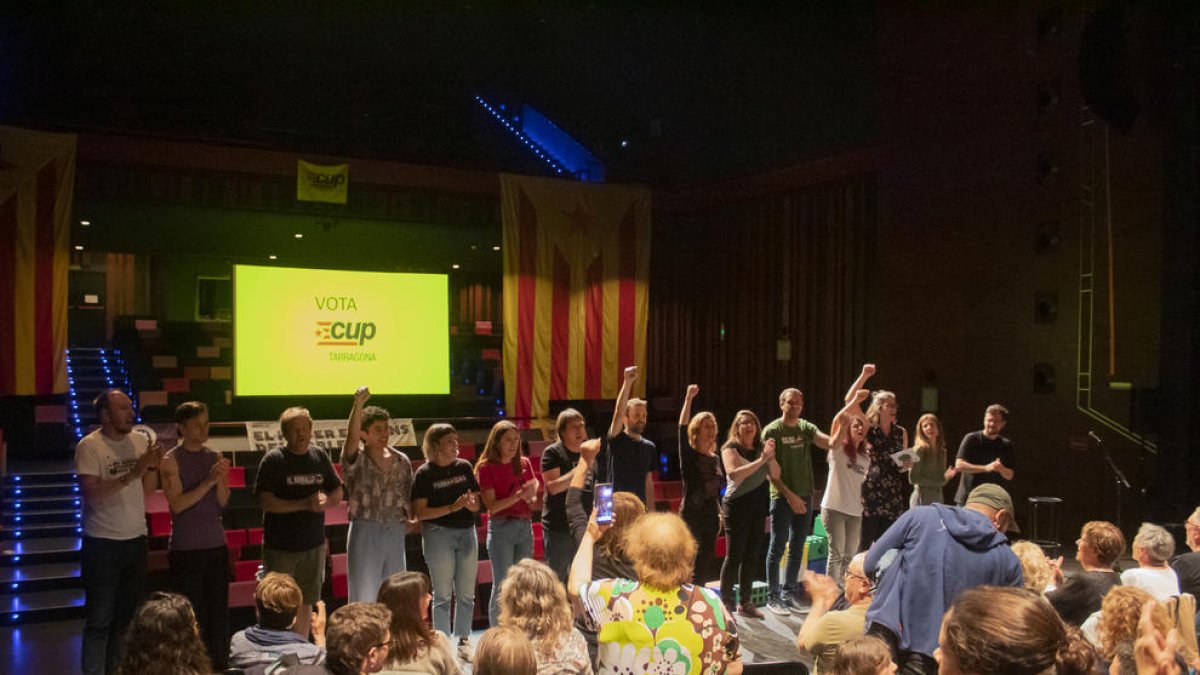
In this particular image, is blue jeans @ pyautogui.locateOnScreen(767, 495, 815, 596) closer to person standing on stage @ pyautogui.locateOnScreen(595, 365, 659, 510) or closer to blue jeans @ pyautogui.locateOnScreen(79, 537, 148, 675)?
person standing on stage @ pyautogui.locateOnScreen(595, 365, 659, 510)

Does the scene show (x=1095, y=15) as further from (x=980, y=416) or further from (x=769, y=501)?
(x=769, y=501)

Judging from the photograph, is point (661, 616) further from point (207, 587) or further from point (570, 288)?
point (570, 288)

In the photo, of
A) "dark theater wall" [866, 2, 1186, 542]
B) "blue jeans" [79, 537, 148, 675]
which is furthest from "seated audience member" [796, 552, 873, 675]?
"dark theater wall" [866, 2, 1186, 542]

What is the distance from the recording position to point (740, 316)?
1195cm

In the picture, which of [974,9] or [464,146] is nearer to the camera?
[974,9]

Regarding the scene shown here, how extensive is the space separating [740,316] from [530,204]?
315 centimetres

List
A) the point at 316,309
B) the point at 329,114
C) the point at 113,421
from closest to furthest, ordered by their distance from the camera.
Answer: the point at 113,421, the point at 316,309, the point at 329,114

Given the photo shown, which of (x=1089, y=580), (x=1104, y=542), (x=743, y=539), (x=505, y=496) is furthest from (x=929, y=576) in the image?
(x=743, y=539)

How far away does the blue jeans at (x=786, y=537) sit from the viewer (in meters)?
6.05

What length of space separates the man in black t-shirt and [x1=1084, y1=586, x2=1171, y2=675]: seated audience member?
11.7 feet

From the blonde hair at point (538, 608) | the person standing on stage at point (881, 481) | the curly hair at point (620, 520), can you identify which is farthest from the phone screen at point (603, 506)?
the person standing on stage at point (881, 481)

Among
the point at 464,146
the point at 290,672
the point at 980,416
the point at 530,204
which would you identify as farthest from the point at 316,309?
the point at 290,672

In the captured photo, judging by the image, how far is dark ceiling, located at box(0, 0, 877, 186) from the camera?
37.8 ft

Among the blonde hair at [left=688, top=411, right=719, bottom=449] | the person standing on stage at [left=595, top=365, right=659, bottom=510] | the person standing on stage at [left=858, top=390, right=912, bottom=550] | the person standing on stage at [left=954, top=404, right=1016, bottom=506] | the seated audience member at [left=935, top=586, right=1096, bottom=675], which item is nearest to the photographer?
the seated audience member at [left=935, top=586, right=1096, bottom=675]
